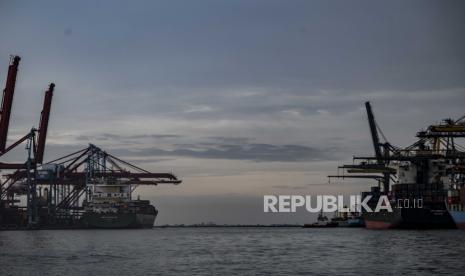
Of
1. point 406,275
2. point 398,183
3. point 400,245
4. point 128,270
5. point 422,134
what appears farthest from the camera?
point 398,183

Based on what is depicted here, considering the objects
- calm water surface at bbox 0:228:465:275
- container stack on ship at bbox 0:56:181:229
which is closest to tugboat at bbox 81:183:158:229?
container stack on ship at bbox 0:56:181:229

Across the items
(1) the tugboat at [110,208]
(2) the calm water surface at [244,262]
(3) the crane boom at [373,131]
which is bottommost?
(2) the calm water surface at [244,262]

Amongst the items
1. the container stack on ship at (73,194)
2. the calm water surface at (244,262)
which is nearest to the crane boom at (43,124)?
the container stack on ship at (73,194)

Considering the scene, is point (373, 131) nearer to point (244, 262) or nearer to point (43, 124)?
point (43, 124)

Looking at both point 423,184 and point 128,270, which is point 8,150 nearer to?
point 423,184

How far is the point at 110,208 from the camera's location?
165875 mm

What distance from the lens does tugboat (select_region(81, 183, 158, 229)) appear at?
163 m

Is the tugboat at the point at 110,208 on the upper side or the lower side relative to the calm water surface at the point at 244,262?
upper

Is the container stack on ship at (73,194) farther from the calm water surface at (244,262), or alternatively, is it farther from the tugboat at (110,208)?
the calm water surface at (244,262)

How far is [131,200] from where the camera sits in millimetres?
170375

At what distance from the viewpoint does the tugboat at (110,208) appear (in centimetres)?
16325

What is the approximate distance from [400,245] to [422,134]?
41033 millimetres

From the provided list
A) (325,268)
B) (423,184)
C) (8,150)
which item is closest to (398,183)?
(423,184)

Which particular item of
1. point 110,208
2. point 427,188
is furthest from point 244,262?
point 110,208
